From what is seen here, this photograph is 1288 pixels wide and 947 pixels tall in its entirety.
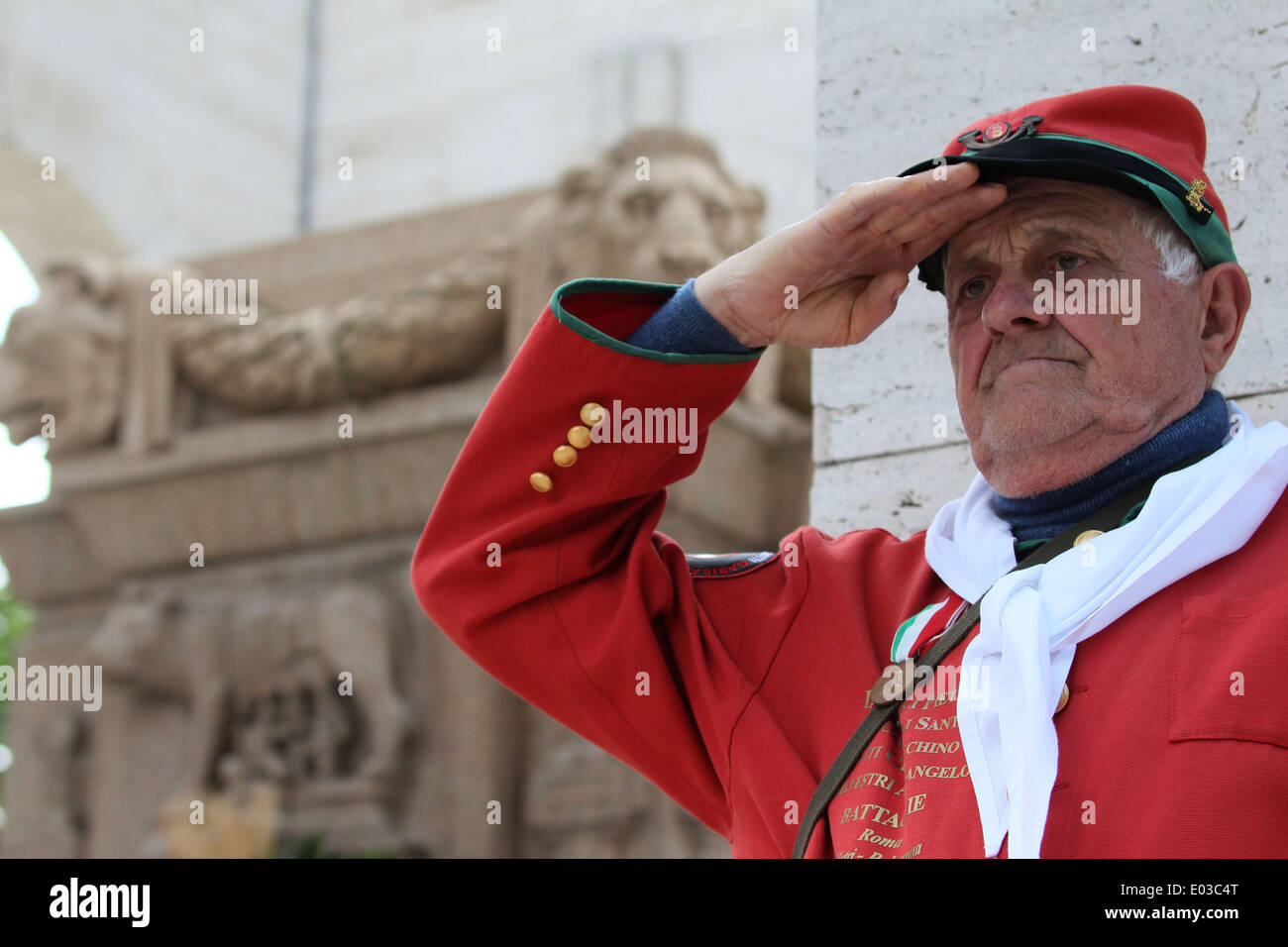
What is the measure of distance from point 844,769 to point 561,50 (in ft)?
24.0

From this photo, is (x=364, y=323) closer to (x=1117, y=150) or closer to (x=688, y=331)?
(x=688, y=331)

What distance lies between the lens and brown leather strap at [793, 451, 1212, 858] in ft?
6.61

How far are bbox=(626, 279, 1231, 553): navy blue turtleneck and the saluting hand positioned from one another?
27 mm

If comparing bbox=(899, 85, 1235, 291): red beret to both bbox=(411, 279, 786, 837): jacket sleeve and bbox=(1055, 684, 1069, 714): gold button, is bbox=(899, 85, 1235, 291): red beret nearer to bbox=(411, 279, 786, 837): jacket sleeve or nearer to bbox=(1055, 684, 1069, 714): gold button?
bbox=(411, 279, 786, 837): jacket sleeve

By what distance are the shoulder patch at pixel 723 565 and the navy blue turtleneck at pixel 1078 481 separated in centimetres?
31

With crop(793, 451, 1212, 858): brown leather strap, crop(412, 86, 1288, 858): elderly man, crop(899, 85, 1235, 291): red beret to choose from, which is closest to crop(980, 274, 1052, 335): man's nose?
crop(412, 86, 1288, 858): elderly man

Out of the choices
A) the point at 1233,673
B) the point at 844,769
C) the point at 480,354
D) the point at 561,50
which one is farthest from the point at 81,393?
the point at 1233,673

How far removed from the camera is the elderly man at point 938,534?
6.14ft

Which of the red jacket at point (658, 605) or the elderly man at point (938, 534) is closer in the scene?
the elderly man at point (938, 534)

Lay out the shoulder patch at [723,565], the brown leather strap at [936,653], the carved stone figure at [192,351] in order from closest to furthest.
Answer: the brown leather strap at [936,653] → the shoulder patch at [723,565] → the carved stone figure at [192,351]

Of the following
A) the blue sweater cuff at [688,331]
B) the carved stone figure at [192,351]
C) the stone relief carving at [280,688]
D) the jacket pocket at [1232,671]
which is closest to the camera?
the jacket pocket at [1232,671]

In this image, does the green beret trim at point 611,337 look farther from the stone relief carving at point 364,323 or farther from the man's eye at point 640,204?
the man's eye at point 640,204

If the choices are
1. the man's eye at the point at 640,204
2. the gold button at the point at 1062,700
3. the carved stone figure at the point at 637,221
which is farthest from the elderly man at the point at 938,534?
the man's eye at the point at 640,204

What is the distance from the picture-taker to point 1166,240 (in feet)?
7.09
